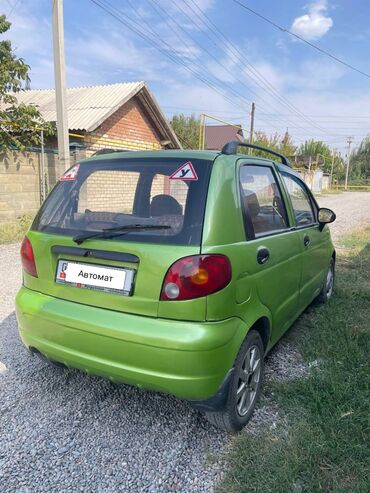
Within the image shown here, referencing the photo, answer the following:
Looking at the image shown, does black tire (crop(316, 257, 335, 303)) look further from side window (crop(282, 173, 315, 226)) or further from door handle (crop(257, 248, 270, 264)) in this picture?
door handle (crop(257, 248, 270, 264))

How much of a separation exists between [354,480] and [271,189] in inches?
79.1

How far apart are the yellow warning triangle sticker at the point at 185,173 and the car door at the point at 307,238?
4.42ft

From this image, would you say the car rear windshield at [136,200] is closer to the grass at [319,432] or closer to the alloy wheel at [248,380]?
the alloy wheel at [248,380]

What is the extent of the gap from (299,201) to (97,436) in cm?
259

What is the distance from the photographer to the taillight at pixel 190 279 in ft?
6.49

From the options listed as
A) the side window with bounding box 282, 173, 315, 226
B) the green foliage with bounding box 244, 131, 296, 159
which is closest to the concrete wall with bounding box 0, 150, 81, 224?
the side window with bounding box 282, 173, 315, 226

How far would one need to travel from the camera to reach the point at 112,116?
43.0 ft

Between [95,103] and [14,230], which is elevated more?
[95,103]

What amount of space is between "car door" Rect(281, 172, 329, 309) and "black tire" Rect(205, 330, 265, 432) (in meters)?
1.06

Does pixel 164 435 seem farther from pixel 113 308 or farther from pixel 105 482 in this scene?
pixel 113 308

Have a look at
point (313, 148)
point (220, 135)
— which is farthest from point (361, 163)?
point (220, 135)

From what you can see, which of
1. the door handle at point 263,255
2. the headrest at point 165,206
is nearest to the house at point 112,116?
the headrest at point 165,206

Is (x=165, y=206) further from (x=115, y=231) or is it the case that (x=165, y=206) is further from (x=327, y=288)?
(x=327, y=288)

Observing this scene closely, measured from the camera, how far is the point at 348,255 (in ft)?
24.2
